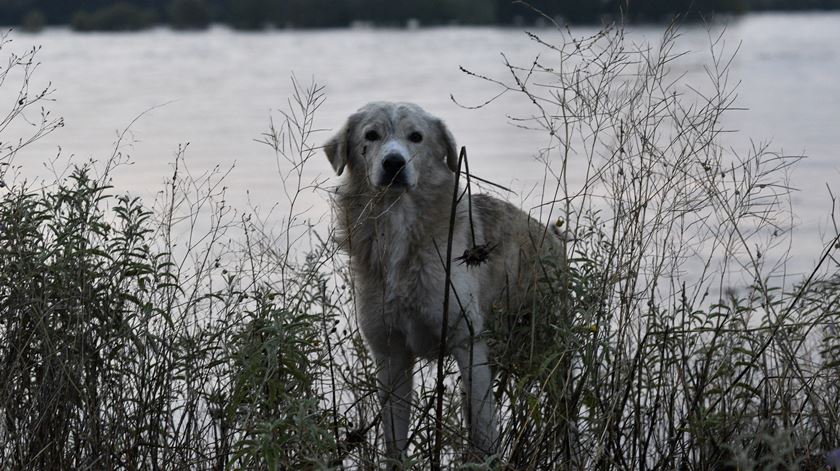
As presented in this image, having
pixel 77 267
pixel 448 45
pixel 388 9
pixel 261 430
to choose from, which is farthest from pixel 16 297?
pixel 388 9

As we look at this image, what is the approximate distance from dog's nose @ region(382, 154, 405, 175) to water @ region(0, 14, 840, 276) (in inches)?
23.9

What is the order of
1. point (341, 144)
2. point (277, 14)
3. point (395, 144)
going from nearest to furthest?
point (395, 144), point (341, 144), point (277, 14)

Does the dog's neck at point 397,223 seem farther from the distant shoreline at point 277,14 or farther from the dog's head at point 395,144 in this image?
the distant shoreline at point 277,14

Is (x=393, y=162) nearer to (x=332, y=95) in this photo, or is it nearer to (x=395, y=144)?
(x=395, y=144)

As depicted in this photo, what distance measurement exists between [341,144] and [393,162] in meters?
0.51

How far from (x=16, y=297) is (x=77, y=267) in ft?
0.74

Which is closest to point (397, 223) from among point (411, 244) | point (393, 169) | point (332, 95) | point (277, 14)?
point (411, 244)

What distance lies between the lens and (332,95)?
16156 mm

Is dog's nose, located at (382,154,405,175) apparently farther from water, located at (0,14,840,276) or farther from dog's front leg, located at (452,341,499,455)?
dog's front leg, located at (452,341,499,455)

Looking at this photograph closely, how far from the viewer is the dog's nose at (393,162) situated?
14.4 feet

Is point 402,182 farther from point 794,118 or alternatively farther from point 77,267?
point 794,118

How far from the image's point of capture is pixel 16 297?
3.44 m

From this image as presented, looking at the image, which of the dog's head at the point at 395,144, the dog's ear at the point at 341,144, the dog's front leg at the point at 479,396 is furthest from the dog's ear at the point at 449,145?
the dog's front leg at the point at 479,396

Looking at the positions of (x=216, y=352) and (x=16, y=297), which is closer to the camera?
(x=16, y=297)
